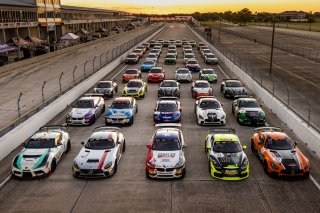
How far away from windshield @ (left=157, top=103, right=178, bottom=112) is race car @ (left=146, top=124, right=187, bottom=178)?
5.54 m

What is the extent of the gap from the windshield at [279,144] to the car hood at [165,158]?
3.85 metres

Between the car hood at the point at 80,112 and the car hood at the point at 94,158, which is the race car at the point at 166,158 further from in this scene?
the car hood at the point at 80,112

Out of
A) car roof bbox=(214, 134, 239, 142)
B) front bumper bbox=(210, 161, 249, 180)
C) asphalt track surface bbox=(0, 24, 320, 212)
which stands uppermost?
car roof bbox=(214, 134, 239, 142)

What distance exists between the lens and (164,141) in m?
14.5

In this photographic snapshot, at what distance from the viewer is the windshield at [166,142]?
14180 millimetres

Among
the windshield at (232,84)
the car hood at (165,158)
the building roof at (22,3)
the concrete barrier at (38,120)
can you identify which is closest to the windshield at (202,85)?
the windshield at (232,84)

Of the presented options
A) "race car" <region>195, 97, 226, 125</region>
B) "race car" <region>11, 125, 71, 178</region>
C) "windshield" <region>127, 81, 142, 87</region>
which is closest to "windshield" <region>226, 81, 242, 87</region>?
"race car" <region>195, 97, 226, 125</region>

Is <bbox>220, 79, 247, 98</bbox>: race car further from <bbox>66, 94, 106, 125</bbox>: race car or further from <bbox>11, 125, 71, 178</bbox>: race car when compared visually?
<bbox>11, 125, 71, 178</bbox>: race car

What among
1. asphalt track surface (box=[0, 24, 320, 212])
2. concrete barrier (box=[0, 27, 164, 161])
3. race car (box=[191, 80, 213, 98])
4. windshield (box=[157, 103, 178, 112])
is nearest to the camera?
asphalt track surface (box=[0, 24, 320, 212])

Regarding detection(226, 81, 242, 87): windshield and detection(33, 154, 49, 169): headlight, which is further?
detection(226, 81, 242, 87): windshield

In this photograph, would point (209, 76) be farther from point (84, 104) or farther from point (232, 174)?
point (232, 174)

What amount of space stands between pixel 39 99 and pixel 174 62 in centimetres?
2293

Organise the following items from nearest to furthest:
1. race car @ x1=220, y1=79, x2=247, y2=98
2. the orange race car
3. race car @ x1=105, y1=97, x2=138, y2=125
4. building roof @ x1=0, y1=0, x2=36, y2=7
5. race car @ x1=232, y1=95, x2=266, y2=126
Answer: race car @ x1=232, y1=95, x2=266, y2=126 < race car @ x1=105, y1=97, x2=138, y2=125 < race car @ x1=220, y1=79, x2=247, y2=98 < the orange race car < building roof @ x1=0, y1=0, x2=36, y2=7

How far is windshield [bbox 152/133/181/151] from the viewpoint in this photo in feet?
46.5
